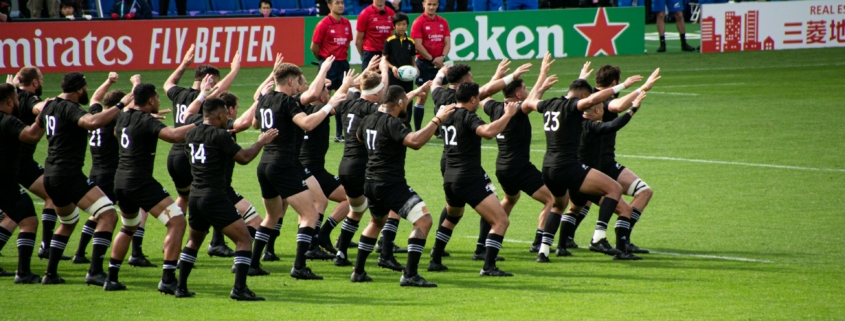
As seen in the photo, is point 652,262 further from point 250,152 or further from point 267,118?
point 250,152

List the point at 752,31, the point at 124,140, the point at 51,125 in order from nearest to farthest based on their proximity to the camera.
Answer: the point at 124,140, the point at 51,125, the point at 752,31

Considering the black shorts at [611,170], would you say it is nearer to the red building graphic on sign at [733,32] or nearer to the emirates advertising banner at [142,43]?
the emirates advertising banner at [142,43]

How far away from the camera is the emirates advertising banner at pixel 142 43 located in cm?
2705

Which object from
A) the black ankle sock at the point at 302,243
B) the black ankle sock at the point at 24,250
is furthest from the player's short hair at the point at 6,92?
the black ankle sock at the point at 302,243

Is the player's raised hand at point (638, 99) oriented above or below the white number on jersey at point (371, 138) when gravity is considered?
above

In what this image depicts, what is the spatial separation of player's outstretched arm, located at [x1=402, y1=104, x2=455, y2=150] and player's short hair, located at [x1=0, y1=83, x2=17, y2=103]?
4.15m

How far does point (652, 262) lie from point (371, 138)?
3511 millimetres

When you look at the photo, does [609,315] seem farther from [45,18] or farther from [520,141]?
[45,18]

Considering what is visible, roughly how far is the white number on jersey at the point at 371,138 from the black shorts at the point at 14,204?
3.57m

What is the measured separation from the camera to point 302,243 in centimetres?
1112

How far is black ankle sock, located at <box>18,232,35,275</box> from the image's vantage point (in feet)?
35.8

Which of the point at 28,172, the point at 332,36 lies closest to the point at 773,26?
the point at 332,36

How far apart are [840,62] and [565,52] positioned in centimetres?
777

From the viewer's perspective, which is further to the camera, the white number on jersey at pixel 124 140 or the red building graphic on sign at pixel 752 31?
the red building graphic on sign at pixel 752 31
